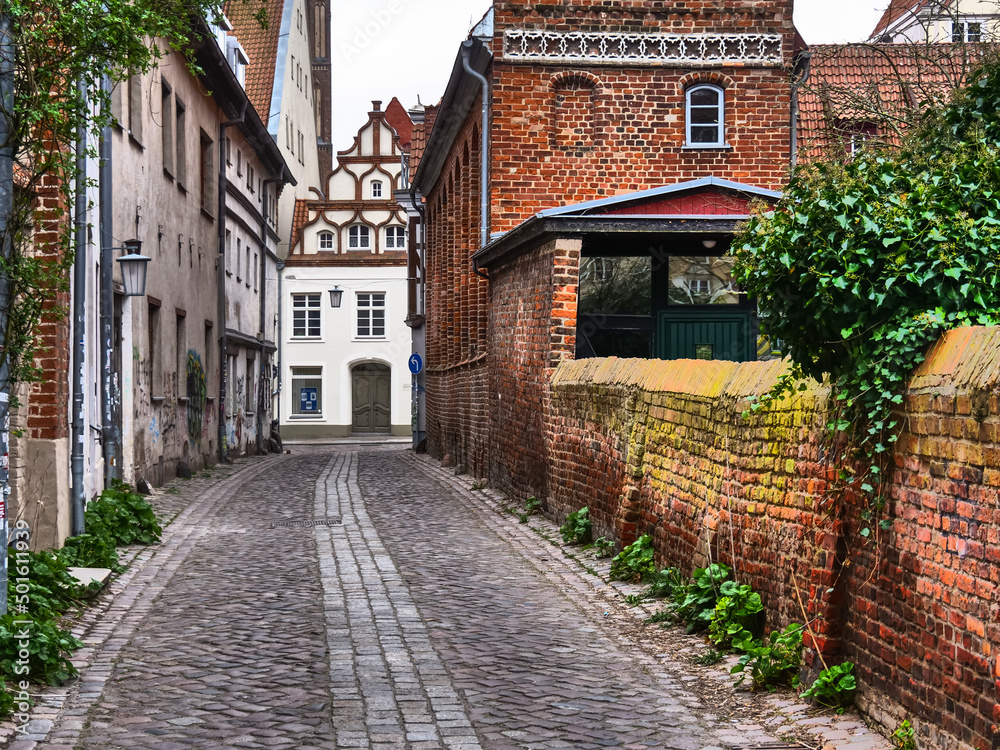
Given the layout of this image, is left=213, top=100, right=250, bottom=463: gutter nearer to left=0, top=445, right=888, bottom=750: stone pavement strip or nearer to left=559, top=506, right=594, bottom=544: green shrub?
left=0, top=445, right=888, bottom=750: stone pavement strip

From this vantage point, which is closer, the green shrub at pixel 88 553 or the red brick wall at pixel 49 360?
the green shrub at pixel 88 553

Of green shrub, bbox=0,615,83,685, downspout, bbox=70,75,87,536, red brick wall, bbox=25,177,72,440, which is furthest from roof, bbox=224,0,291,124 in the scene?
green shrub, bbox=0,615,83,685

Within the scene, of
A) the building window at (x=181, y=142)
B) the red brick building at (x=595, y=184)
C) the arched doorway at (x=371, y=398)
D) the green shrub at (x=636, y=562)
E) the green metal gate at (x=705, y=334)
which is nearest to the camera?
the green shrub at (x=636, y=562)

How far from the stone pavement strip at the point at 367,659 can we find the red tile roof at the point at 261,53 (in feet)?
Answer: 103

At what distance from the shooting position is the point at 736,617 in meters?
7.21

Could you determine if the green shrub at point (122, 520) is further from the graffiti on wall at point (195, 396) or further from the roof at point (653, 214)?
the graffiti on wall at point (195, 396)

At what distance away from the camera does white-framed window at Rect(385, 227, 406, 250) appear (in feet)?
159

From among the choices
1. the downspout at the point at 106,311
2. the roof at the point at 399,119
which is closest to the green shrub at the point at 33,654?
the downspout at the point at 106,311

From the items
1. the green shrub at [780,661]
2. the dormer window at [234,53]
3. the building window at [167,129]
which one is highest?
the dormer window at [234,53]

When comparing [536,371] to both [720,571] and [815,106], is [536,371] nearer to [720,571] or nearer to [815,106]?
[720,571]

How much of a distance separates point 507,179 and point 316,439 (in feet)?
93.0

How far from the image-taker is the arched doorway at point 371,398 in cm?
4909

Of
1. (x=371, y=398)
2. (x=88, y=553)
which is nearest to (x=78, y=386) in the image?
(x=88, y=553)

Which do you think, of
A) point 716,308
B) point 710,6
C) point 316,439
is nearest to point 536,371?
point 716,308
